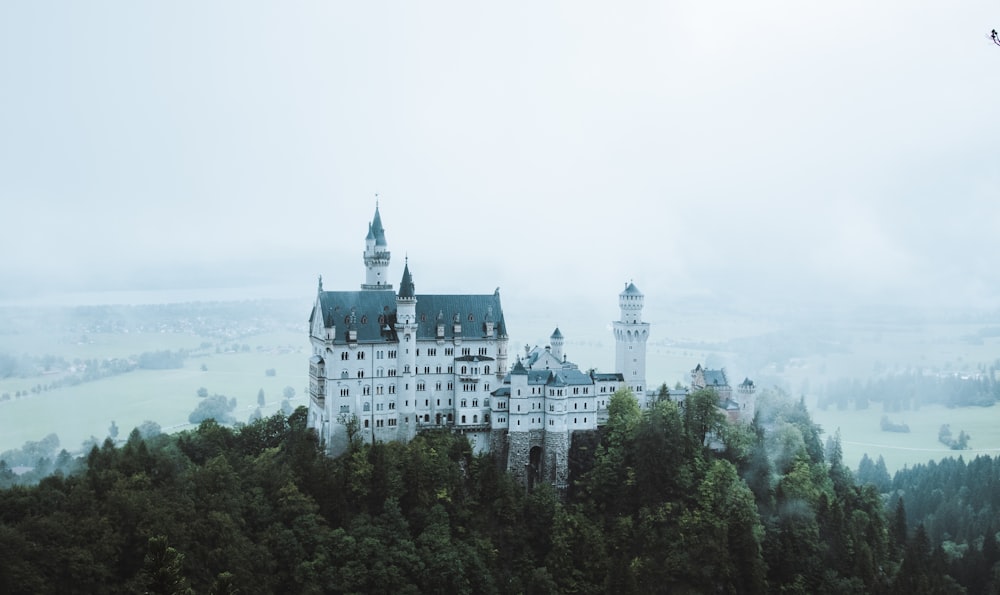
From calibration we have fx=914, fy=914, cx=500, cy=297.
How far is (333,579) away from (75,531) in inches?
479

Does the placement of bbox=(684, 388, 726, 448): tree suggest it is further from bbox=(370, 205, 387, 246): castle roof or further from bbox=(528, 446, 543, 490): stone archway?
bbox=(370, 205, 387, 246): castle roof

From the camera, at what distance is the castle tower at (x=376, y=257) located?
193 ft

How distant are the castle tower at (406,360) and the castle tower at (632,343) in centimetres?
1486

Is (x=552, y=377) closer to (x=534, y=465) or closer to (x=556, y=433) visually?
(x=556, y=433)

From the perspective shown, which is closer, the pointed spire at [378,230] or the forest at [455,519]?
the forest at [455,519]

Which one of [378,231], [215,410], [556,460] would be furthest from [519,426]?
[215,410]

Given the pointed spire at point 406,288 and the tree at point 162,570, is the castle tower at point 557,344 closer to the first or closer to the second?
the pointed spire at point 406,288

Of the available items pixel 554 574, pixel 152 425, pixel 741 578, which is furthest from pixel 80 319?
pixel 741 578

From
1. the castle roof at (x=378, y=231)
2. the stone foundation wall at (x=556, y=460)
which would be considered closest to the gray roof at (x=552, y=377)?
the stone foundation wall at (x=556, y=460)

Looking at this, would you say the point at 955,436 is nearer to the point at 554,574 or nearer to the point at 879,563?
the point at 879,563

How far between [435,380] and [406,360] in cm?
255

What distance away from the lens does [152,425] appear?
256ft

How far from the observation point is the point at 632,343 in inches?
2432

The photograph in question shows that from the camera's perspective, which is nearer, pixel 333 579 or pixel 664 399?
pixel 333 579
